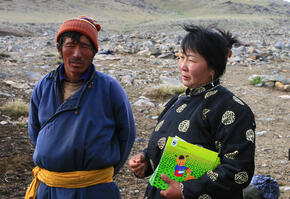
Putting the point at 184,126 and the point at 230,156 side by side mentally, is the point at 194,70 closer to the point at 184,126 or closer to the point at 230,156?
the point at 184,126

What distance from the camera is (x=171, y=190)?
5.27ft

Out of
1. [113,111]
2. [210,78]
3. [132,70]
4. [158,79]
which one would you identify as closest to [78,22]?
[113,111]

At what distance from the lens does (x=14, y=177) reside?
351 centimetres

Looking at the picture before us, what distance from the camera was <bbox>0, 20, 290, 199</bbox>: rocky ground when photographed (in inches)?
148

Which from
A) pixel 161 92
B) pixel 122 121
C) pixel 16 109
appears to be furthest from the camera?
pixel 161 92

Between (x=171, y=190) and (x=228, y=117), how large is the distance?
1.55ft

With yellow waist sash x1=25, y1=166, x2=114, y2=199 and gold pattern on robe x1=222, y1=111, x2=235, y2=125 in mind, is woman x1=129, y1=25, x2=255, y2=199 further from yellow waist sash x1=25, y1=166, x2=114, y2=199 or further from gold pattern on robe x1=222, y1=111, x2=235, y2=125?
yellow waist sash x1=25, y1=166, x2=114, y2=199

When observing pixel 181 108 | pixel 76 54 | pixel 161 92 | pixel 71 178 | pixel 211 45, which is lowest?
pixel 161 92

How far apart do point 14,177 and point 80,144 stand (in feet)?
6.90

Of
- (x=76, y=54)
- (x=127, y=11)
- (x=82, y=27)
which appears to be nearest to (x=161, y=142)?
(x=76, y=54)

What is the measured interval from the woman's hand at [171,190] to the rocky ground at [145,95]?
1981mm

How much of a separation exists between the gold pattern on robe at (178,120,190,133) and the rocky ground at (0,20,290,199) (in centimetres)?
204

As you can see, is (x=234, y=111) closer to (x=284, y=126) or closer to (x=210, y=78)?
(x=210, y=78)

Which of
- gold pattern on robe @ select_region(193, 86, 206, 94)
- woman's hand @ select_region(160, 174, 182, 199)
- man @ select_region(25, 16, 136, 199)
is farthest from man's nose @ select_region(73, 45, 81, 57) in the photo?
→ woman's hand @ select_region(160, 174, 182, 199)
